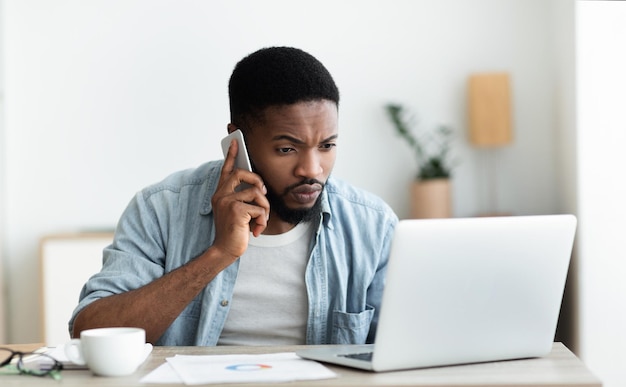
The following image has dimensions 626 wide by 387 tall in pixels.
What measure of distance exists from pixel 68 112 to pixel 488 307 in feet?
9.43

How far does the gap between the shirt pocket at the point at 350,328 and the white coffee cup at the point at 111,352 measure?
2.04 feet

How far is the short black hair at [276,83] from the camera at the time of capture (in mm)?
1904

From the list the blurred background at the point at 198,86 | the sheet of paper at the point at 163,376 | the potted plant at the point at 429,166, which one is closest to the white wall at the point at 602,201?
the blurred background at the point at 198,86

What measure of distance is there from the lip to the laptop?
0.46m

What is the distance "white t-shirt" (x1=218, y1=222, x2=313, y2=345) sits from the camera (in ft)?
6.49

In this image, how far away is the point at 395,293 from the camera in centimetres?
134

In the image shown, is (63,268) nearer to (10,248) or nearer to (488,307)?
(10,248)

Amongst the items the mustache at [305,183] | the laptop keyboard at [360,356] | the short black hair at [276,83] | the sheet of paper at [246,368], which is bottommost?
the laptop keyboard at [360,356]

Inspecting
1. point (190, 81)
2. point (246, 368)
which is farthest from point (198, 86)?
point (246, 368)

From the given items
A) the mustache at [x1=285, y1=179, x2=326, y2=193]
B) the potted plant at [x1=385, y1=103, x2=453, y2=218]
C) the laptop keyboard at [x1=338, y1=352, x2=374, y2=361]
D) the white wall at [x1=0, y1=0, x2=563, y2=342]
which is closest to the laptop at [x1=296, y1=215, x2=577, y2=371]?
the laptop keyboard at [x1=338, y1=352, x2=374, y2=361]

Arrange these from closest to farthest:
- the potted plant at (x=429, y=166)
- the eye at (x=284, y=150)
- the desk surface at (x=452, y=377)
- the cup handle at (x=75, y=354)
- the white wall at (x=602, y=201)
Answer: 1. the desk surface at (x=452, y=377)
2. the cup handle at (x=75, y=354)
3. the eye at (x=284, y=150)
4. the white wall at (x=602, y=201)
5. the potted plant at (x=429, y=166)

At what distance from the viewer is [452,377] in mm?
1347

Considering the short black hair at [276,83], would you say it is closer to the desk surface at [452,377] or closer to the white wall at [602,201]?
the desk surface at [452,377]

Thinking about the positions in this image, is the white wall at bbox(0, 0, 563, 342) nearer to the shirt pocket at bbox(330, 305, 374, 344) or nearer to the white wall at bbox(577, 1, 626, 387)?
the white wall at bbox(577, 1, 626, 387)
